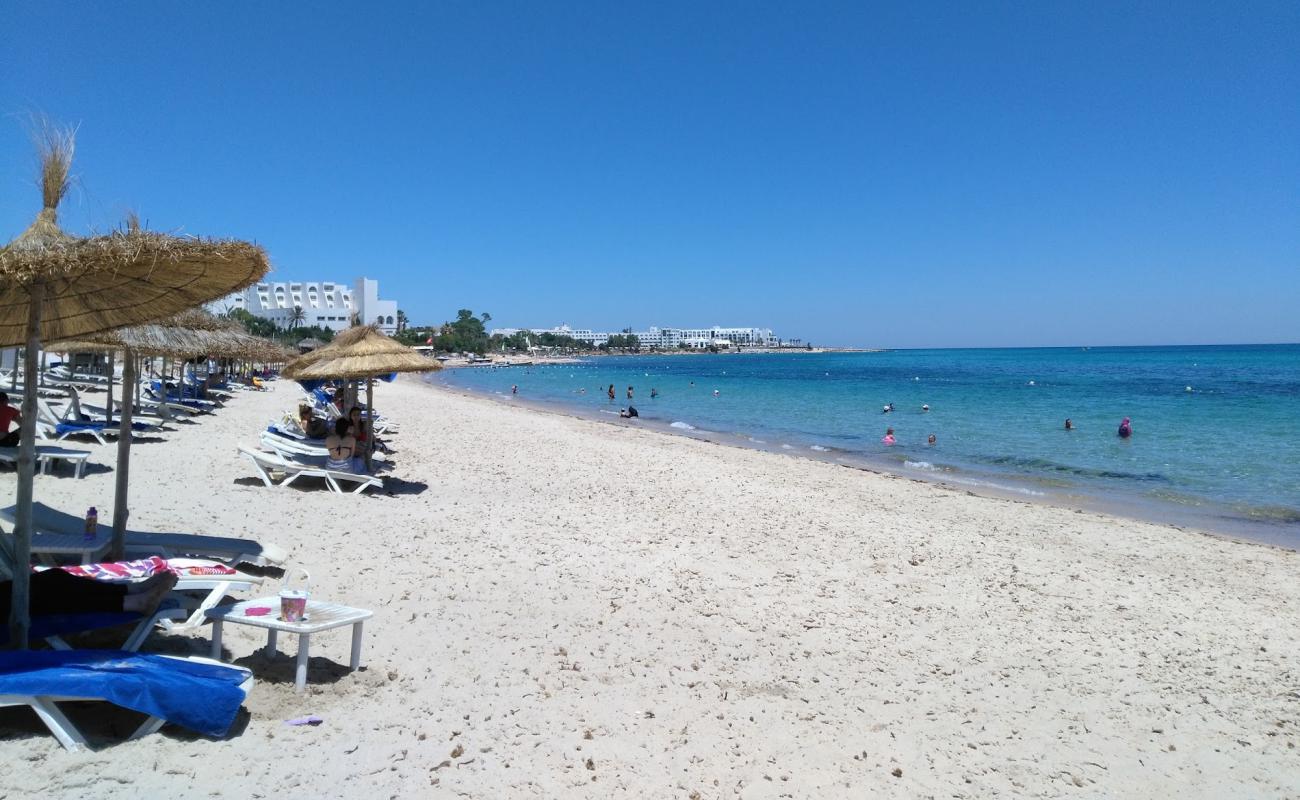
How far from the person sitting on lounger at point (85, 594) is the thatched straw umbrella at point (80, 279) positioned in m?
0.22

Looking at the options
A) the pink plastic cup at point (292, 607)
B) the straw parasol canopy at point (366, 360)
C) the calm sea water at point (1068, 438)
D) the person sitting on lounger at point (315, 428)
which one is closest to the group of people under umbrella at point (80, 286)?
the pink plastic cup at point (292, 607)

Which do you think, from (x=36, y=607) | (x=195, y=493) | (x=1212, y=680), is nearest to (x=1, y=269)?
(x=36, y=607)

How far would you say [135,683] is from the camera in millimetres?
3188

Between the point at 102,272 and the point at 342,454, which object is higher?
the point at 102,272

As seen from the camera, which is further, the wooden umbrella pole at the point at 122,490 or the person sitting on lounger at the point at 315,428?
the person sitting on lounger at the point at 315,428

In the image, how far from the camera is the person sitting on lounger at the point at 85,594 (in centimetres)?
379

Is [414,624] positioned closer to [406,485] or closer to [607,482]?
[406,485]

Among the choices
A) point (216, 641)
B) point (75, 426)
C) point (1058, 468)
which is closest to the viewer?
point (216, 641)

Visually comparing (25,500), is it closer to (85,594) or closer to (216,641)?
(85,594)

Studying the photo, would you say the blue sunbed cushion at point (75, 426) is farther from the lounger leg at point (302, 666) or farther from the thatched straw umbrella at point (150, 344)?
the lounger leg at point (302, 666)

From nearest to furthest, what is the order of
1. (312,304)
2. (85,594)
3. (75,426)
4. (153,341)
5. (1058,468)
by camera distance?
(85,594)
(153,341)
(75,426)
(1058,468)
(312,304)

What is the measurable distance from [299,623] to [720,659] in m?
2.52

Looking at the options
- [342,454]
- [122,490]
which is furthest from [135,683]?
[342,454]

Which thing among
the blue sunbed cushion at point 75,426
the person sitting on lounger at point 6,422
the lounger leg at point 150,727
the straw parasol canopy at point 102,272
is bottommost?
the lounger leg at point 150,727
